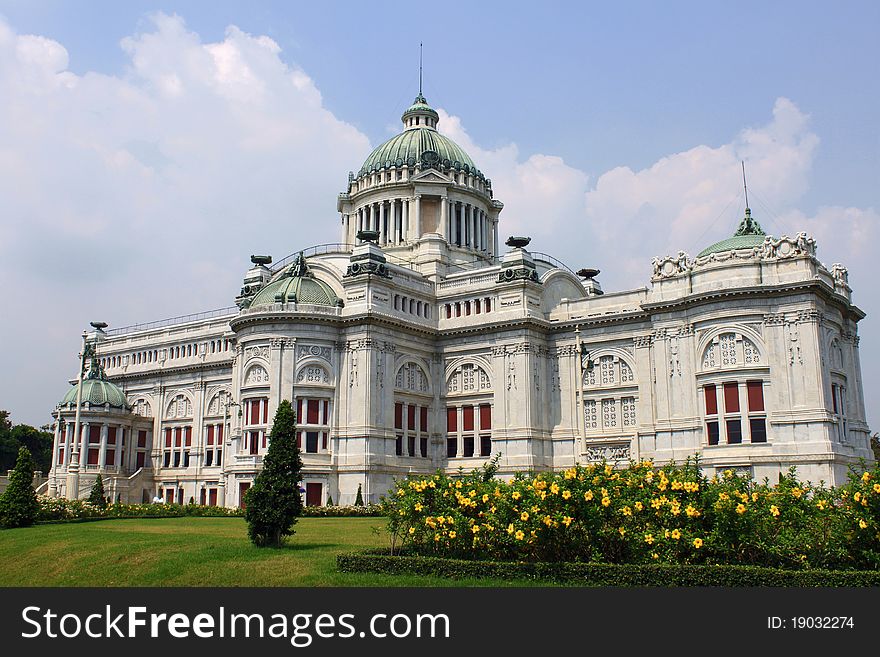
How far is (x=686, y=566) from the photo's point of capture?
2262 centimetres

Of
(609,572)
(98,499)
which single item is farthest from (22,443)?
(609,572)

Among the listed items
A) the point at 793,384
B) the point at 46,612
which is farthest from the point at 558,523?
the point at 793,384

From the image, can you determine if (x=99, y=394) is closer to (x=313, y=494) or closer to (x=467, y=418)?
(x=313, y=494)

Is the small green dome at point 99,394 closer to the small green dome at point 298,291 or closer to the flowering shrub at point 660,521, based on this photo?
the small green dome at point 298,291

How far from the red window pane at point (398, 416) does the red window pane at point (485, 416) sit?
6.62 meters

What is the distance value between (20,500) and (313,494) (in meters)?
21.5

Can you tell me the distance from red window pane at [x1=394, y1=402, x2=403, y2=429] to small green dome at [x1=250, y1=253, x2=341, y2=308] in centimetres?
954

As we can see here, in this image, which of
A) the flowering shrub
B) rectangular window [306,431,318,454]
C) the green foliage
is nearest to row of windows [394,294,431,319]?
rectangular window [306,431,318,454]

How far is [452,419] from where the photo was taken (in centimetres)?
7006

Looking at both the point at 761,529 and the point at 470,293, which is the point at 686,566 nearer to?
the point at 761,529

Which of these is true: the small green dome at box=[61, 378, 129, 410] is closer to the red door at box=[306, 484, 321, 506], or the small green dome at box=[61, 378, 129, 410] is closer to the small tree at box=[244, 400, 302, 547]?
the red door at box=[306, 484, 321, 506]

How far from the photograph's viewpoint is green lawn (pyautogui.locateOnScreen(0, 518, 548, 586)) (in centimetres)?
2722

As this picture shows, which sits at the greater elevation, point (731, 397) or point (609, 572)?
point (731, 397)

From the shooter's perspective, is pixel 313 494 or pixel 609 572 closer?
pixel 609 572
